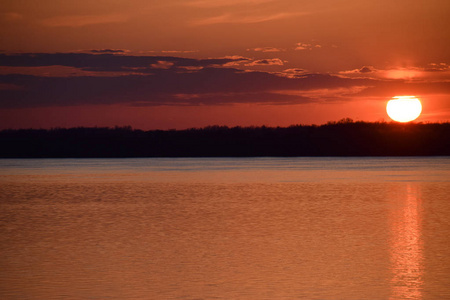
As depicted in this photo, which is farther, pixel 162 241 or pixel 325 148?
pixel 325 148

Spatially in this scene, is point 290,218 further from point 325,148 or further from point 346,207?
point 325,148

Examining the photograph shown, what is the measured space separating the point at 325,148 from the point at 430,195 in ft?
377

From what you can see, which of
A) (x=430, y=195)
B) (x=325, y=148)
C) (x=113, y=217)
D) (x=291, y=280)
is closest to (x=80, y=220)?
(x=113, y=217)

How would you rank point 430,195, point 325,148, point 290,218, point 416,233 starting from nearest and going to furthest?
1. point 416,233
2. point 290,218
3. point 430,195
4. point 325,148

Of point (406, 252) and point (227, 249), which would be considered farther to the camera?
point (227, 249)

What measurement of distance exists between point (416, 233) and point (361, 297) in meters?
8.45

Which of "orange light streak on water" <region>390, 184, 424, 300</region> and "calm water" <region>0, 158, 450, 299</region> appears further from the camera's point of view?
"calm water" <region>0, 158, 450, 299</region>

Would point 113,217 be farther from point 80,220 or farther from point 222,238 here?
point 222,238

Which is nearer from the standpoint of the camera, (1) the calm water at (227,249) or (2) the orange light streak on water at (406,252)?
(2) the orange light streak on water at (406,252)

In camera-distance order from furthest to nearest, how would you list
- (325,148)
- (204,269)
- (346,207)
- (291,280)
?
(325,148) → (346,207) → (204,269) → (291,280)

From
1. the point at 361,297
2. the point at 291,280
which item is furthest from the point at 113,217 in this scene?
the point at 361,297

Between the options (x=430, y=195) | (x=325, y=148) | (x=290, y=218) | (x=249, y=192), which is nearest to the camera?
(x=290, y=218)

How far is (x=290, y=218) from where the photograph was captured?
74.6ft

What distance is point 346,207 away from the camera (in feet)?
87.9
